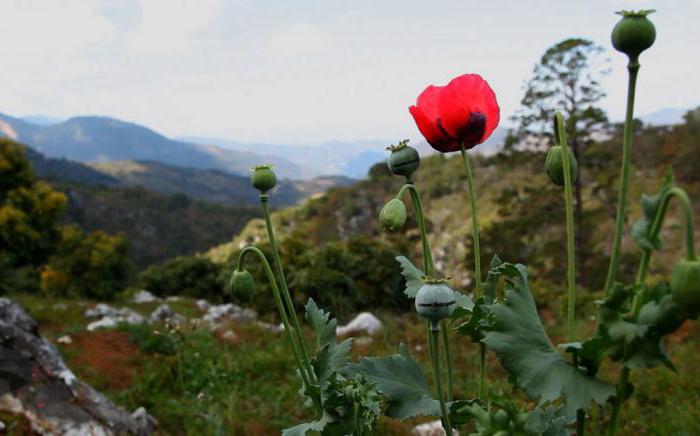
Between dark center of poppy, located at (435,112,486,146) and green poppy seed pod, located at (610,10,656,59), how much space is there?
32 centimetres


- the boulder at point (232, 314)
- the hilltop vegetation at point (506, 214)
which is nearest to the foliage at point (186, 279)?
the hilltop vegetation at point (506, 214)

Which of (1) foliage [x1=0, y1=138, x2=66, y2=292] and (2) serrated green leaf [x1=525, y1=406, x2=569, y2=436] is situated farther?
(1) foliage [x1=0, y1=138, x2=66, y2=292]

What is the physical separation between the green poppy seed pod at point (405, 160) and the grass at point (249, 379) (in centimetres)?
220

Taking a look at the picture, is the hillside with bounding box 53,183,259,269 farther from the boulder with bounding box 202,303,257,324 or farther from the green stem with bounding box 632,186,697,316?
the green stem with bounding box 632,186,697,316

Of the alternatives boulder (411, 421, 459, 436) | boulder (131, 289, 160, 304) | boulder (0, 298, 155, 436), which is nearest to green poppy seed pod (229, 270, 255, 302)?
boulder (0, 298, 155, 436)

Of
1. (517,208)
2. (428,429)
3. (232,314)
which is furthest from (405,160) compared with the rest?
(517,208)

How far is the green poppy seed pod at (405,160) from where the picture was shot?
1.07 m

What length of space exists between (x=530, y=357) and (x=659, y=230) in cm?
27

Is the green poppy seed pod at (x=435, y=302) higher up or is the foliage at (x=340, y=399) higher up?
the green poppy seed pod at (x=435, y=302)

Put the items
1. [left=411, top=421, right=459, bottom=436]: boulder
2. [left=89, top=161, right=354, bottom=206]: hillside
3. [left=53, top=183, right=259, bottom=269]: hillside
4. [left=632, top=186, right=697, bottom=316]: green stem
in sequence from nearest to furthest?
1. [left=632, top=186, right=697, bottom=316]: green stem
2. [left=411, top=421, right=459, bottom=436]: boulder
3. [left=53, top=183, right=259, bottom=269]: hillside
4. [left=89, top=161, right=354, bottom=206]: hillside

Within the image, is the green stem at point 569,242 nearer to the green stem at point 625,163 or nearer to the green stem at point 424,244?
the green stem at point 625,163

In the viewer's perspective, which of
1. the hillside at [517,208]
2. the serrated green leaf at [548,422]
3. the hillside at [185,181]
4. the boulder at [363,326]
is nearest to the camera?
the serrated green leaf at [548,422]

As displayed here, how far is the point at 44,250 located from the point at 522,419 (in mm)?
17920

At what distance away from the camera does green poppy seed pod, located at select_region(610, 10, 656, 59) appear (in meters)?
0.78
